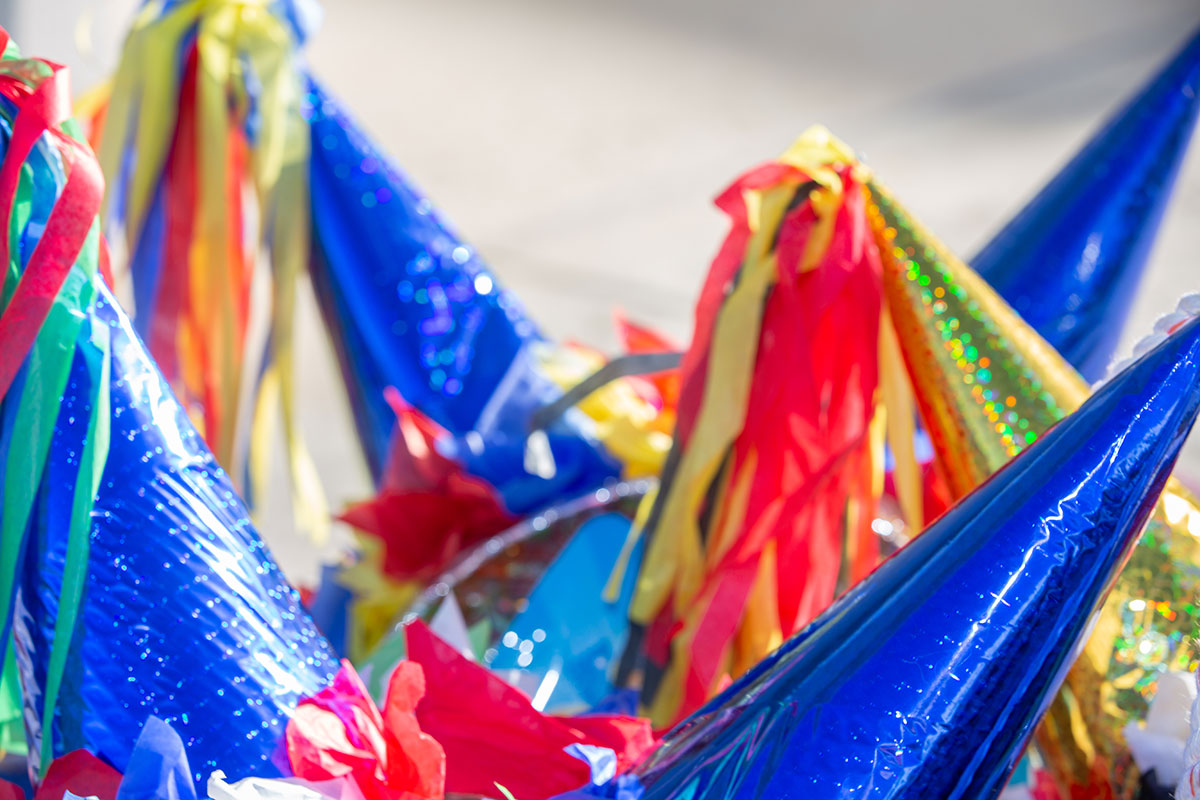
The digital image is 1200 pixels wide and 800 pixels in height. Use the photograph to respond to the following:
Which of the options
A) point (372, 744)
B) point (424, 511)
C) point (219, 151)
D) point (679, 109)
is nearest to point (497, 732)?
point (372, 744)

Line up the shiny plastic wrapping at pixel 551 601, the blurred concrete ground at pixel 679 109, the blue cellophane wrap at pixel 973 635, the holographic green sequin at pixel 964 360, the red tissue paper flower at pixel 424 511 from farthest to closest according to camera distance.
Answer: the blurred concrete ground at pixel 679 109
the red tissue paper flower at pixel 424 511
the shiny plastic wrapping at pixel 551 601
the holographic green sequin at pixel 964 360
the blue cellophane wrap at pixel 973 635

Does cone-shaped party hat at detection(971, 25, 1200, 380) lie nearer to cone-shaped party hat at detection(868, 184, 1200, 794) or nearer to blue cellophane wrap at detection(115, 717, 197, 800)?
cone-shaped party hat at detection(868, 184, 1200, 794)

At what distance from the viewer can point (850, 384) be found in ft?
1.60

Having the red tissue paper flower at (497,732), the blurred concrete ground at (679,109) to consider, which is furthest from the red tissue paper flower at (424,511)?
the blurred concrete ground at (679,109)

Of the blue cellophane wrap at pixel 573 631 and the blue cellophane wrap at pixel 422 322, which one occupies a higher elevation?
the blue cellophane wrap at pixel 422 322

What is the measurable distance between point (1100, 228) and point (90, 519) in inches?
19.1

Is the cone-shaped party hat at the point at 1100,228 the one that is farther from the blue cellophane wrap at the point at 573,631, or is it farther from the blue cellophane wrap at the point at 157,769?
the blue cellophane wrap at the point at 157,769

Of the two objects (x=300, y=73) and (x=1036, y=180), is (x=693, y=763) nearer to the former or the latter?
(x=300, y=73)

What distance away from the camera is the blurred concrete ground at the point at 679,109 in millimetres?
1709

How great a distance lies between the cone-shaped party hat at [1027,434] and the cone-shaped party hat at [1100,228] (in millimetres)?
159

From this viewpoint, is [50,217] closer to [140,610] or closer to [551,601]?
[140,610]

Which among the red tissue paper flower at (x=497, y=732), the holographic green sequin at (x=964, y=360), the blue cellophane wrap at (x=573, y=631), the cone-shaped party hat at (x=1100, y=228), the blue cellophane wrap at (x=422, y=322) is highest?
the cone-shaped party hat at (x=1100, y=228)

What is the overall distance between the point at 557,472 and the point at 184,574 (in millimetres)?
317

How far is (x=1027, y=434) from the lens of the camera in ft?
1.42
